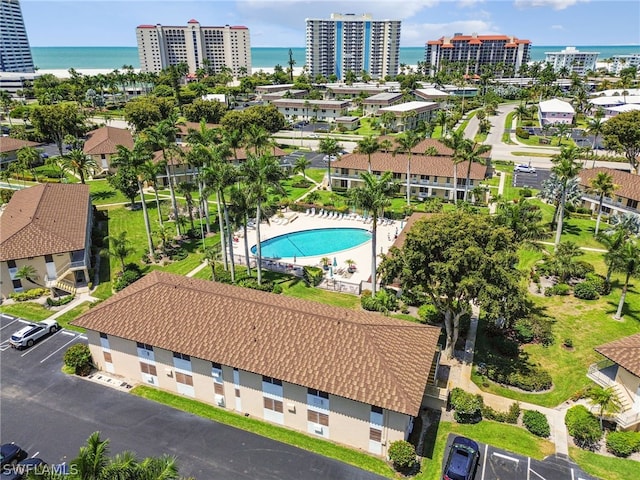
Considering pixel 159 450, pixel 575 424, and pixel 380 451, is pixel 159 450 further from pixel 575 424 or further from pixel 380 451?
pixel 575 424

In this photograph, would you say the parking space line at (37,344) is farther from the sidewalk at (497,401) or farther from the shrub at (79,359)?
the sidewalk at (497,401)

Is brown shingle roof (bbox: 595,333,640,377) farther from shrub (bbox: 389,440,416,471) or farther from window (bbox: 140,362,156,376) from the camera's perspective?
window (bbox: 140,362,156,376)

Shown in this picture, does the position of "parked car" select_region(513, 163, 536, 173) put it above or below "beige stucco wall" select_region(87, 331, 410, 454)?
above

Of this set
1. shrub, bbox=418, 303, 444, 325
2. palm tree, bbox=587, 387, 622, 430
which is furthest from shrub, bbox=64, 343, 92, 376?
palm tree, bbox=587, 387, 622, 430

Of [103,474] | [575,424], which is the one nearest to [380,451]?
[575,424]

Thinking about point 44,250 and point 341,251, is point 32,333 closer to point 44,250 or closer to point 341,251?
point 44,250

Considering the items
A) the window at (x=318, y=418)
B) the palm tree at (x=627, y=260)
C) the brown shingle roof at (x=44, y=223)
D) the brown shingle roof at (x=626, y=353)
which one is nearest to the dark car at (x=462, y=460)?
the window at (x=318, y=418)

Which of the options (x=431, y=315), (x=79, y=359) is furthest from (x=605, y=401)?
(x=79, y=359)
